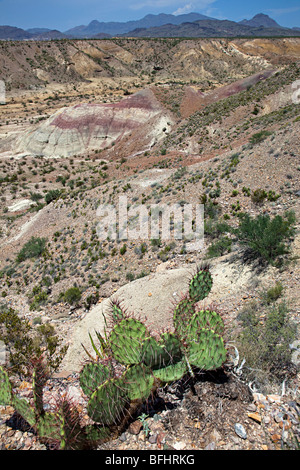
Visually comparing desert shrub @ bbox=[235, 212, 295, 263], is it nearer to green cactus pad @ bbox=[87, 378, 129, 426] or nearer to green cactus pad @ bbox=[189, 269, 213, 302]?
green cactus pad @ bbox=[189, 269, 213, 302]

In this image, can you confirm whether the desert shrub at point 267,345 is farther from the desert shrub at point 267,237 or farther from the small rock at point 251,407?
the desert shrub at point 267,237

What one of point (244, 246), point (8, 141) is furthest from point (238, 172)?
point (8, 141)

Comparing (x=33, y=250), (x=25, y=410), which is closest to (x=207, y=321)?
(x=25, y=410)

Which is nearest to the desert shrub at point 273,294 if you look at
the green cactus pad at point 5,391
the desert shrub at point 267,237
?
the desert shrub at point 267,237

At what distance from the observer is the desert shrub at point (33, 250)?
17.2 m

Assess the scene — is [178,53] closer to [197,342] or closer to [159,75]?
[159,75]

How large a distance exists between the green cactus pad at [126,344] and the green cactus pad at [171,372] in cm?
34

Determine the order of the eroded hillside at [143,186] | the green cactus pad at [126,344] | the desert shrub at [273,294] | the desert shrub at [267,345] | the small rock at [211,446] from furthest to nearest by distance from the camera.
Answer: the eroded hillside at [143,186]
the desert shrub at [273,294]
the desert shrub at [267,345]
the green cactus pad at [126,344]
the small rock at [211,446]

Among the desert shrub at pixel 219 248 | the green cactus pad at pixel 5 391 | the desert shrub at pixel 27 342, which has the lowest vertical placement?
the desert shrub at pixel 27 342

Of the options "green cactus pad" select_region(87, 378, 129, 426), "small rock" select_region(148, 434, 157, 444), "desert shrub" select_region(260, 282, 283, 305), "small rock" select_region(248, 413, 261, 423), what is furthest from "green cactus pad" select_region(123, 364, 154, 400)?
"desert shrub" select_region(260, 282, 283, 305)

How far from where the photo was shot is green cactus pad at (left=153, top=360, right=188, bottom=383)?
3.82 metres

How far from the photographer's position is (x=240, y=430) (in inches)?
129

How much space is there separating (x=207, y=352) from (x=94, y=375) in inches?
62.7
